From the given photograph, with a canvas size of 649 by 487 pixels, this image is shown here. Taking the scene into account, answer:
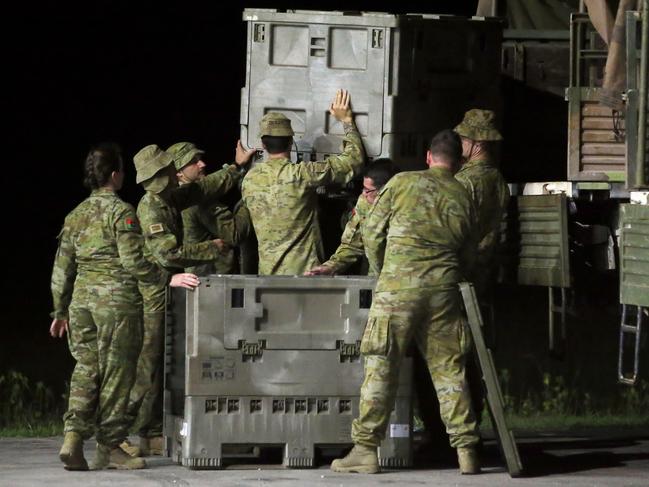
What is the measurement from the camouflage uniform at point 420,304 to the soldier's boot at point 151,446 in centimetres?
147

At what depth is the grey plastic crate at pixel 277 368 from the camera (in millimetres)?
11609

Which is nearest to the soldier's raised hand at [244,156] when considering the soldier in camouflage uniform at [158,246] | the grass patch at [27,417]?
the soldier in camouflage uniform at [158,246]

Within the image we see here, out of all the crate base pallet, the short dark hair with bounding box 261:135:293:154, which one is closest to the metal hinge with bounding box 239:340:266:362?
the crate base pallet

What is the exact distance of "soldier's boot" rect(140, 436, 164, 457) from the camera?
12.5 meters

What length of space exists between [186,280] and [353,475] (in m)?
1.38

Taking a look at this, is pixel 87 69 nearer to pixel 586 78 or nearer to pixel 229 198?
pixel 229 198

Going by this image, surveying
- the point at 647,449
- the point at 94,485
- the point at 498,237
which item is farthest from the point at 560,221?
the point at 94,485

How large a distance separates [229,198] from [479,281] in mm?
23480

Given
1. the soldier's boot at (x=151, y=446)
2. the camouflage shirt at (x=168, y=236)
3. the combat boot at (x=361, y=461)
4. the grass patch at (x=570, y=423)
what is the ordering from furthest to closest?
the grass patch at (x=570, y=423)
the soldier's boot at (x=151, y=446)
the camouflage shirt at (x=168, y=236)
the combat boot at (x=361, y=461)

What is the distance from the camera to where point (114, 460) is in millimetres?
11852

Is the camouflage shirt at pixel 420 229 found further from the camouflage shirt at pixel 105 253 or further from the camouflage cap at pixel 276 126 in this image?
the camouflage shirt at pixel 105 253

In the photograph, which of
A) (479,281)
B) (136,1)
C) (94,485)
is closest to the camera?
(94,485)

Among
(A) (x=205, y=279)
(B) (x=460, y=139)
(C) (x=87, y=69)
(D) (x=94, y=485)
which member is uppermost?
(C) (x=87, y=69)

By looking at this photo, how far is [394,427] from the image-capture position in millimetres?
11766
